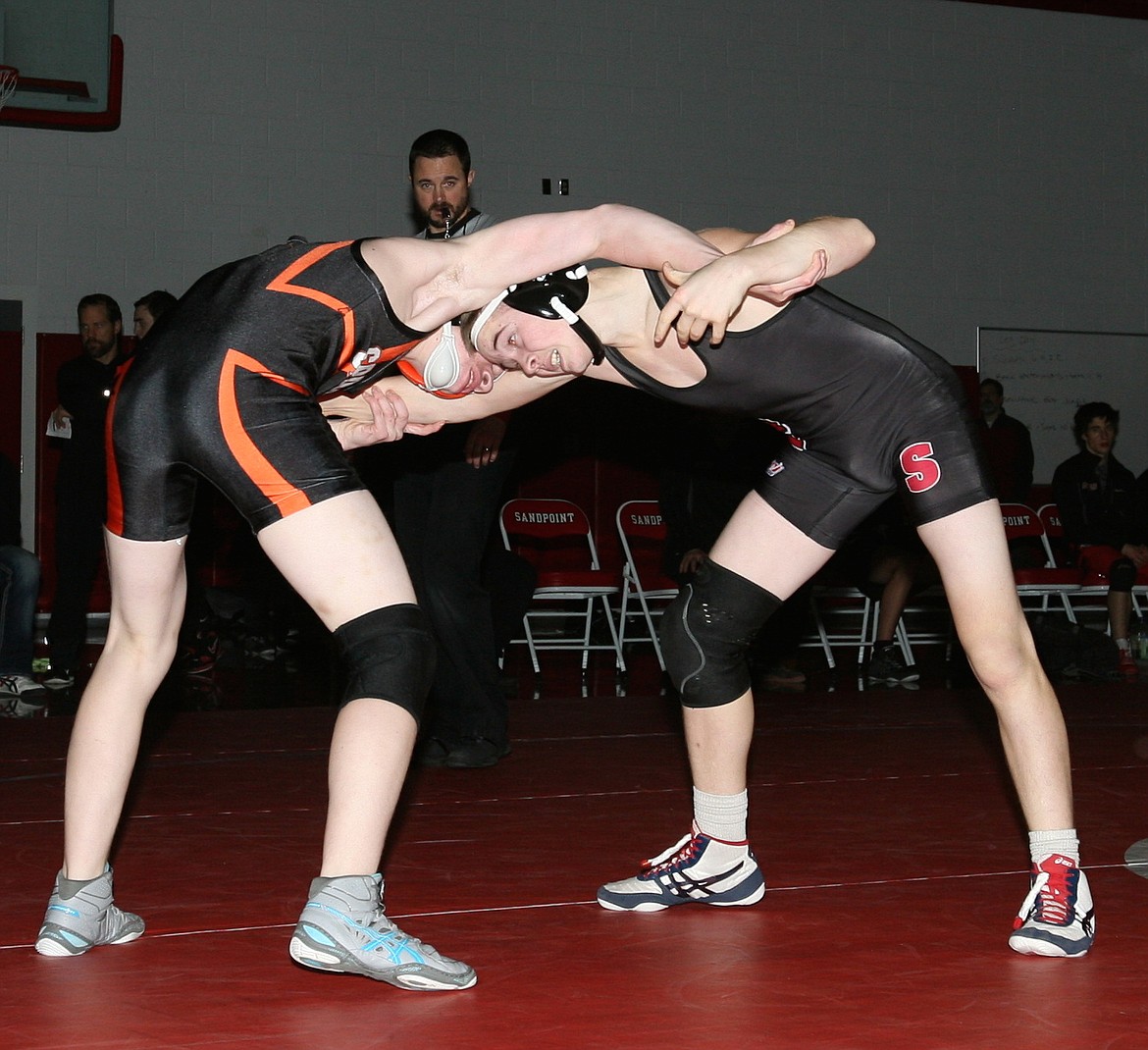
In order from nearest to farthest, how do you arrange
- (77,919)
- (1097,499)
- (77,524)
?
(77,919) < (77,524) < (1097,499)

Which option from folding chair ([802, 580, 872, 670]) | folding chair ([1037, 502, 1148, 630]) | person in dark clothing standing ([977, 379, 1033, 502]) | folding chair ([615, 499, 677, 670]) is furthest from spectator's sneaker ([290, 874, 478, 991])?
person in dark clothing standing ([977, 379, 1033, 502])

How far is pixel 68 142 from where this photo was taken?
9430 millimetres

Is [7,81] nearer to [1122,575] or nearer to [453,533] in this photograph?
[453,533]

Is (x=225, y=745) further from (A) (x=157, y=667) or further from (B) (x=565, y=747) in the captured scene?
(A) (x=157, y=667)

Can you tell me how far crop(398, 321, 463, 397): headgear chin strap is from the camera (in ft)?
7.88

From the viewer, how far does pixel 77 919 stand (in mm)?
2270

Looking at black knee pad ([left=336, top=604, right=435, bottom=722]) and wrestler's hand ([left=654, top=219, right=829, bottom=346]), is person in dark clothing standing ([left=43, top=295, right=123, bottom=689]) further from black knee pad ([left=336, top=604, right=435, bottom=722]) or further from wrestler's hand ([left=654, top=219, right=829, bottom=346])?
wrestler's hand ([left=654, top=219, right=829, bottom=346])

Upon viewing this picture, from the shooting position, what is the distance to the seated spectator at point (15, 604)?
5949mm

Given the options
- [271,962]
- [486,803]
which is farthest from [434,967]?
[486,803]

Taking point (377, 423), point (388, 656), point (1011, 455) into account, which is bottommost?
point (388, 656)

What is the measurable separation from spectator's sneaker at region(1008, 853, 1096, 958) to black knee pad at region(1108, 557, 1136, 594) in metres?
5.83

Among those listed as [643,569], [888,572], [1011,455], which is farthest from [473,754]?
[1011,455]

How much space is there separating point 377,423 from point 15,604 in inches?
166

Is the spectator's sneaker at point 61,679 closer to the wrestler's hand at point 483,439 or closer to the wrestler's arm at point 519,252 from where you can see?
the wrestler's hand at point 483,439
